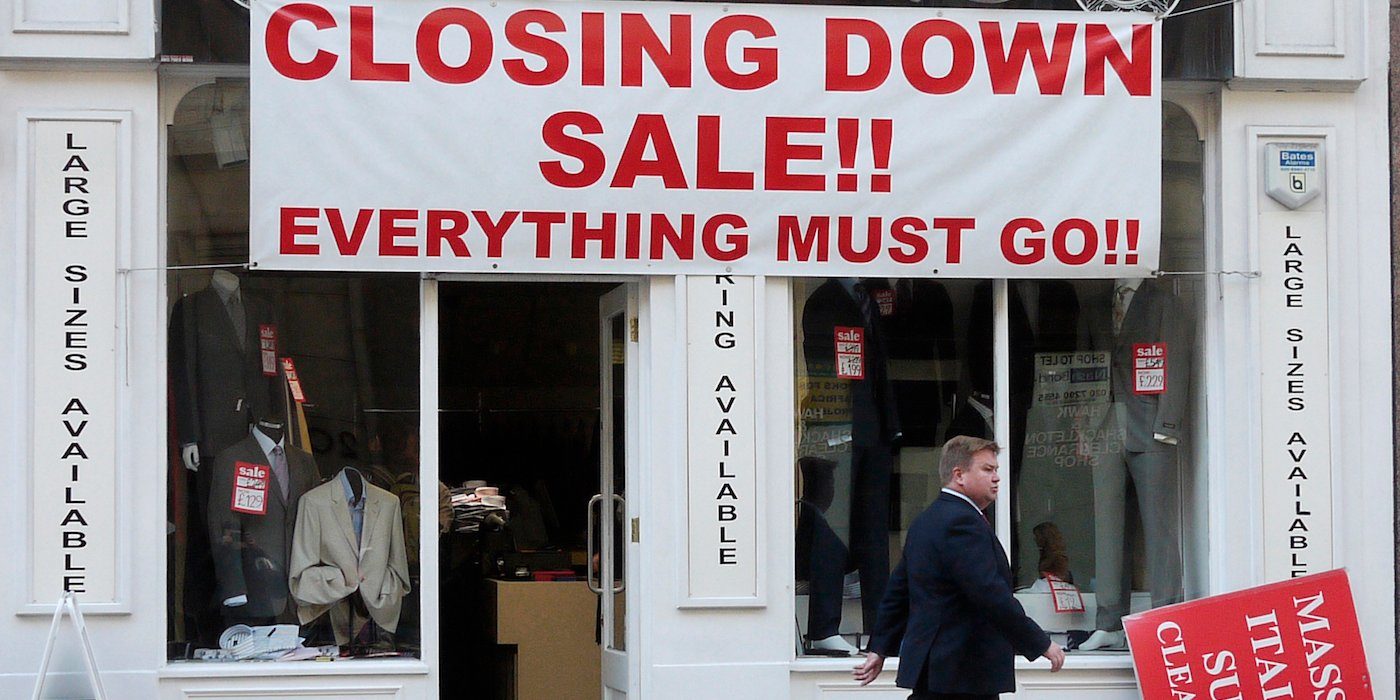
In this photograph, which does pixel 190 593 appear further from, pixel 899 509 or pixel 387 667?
pixel 899 509

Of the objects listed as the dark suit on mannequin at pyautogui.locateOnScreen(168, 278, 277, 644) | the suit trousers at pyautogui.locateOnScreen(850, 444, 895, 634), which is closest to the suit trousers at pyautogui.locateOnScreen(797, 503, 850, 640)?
the suit trousers at pyautogui.locateOnScreen(850, 444, 895, 634)

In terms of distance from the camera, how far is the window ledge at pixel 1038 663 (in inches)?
305

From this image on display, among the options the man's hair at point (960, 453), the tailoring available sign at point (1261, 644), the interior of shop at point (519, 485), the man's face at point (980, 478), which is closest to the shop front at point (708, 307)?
the tailoring available sign at point (1261, 644)

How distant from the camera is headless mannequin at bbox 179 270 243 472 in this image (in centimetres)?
765

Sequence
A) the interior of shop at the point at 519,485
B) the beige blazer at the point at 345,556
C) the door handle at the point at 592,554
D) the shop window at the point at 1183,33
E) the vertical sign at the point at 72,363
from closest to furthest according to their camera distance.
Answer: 1. the vertical sign at the point at 72,363
2. the shop window at the point at 1183,33
3. the beige blazer at the point at 345,556
4. the door handle at the point at 592,554
5. the interior of shop at the point at 519,485

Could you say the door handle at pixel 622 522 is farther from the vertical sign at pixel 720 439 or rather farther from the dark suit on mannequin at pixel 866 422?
the dark suit on mannequin at pixel 866 422

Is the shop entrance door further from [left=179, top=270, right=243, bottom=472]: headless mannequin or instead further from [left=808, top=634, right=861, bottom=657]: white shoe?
[left=179, top=270, right=243, bottom=472]: headless mannequin

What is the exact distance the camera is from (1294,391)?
311 inches

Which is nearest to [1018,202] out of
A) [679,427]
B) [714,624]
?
[679,427]

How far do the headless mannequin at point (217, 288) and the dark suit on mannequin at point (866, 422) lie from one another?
265 cm

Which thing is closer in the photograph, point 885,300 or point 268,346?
point 268,346

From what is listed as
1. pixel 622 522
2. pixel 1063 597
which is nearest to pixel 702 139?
pixel 622 522

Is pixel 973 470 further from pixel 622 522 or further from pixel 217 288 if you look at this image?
pixel 217 288

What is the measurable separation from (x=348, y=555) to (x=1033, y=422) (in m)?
3.39
